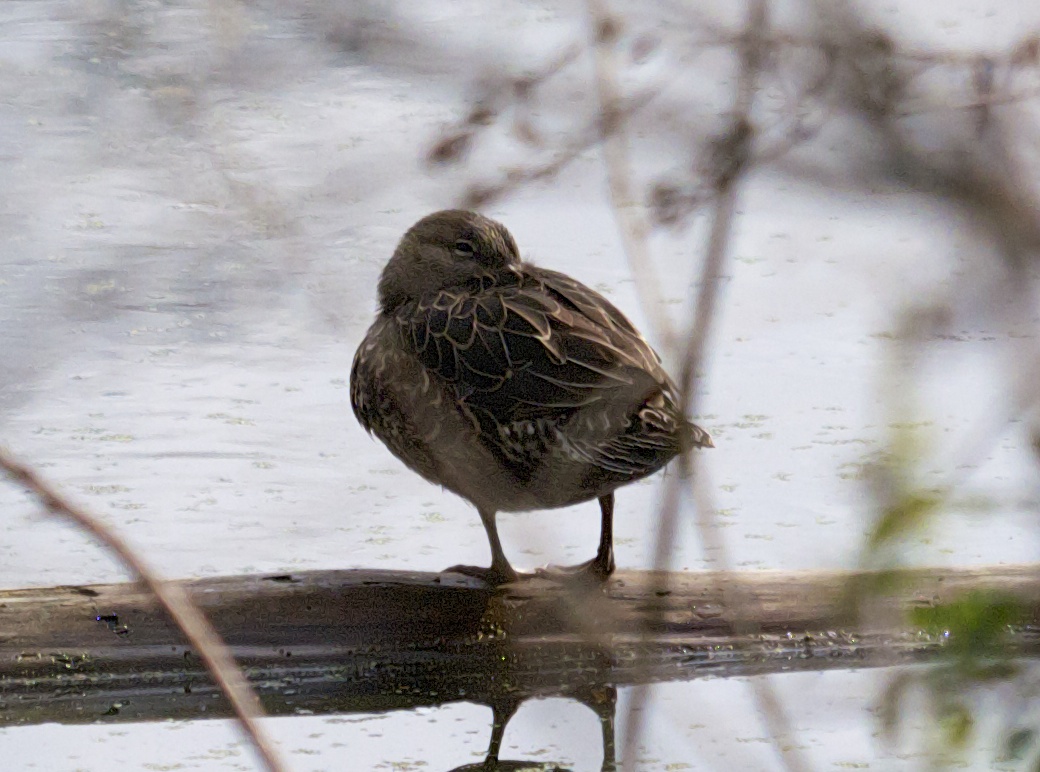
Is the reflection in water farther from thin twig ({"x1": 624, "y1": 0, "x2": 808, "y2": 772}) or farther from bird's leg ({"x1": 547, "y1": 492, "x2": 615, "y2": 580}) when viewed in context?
thin twig ({"x1": 624, "y1": 0, "x2": 808, "y2": 772})

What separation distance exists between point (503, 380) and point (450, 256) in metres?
0.50

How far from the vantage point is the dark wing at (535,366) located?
3.51 m

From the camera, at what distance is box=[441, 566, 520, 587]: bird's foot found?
3859 mm

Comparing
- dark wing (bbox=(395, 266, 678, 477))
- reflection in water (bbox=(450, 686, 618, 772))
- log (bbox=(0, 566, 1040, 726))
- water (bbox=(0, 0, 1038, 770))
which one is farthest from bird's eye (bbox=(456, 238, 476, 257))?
reflection in water (bbox=(450, 686, 618, 772))

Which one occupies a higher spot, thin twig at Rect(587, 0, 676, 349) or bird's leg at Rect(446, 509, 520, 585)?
thin twig at Rect(587, 0, 676, 349)

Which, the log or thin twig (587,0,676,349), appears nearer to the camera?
thin twig (587,0,676,349)

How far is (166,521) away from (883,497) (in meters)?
3.48

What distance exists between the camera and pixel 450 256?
3.98 metres

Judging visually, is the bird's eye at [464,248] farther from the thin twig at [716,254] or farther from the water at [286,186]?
the thin twig at [716,254]

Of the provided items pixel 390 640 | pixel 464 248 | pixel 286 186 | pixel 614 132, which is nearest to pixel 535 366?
pixel 464 248

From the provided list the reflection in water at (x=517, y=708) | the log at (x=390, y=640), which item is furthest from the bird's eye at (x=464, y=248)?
the reflection in water at (x=517, y=708)

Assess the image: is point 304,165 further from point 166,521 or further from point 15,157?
point 166,521

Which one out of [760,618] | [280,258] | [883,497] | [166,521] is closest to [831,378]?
[760,618]

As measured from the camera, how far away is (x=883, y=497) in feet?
4.68
